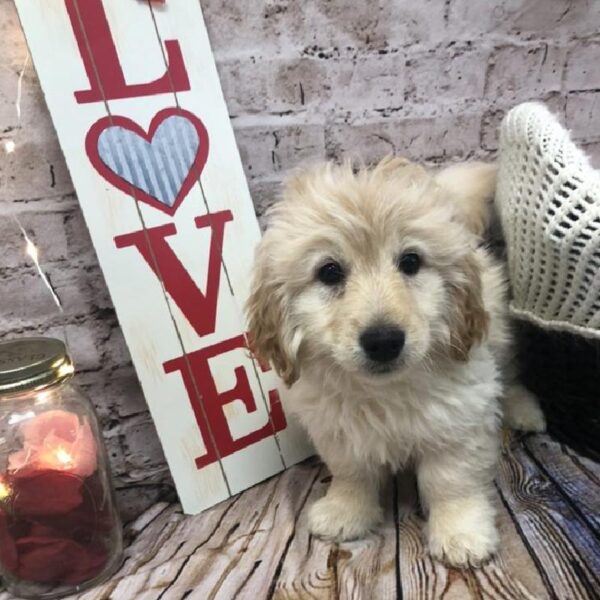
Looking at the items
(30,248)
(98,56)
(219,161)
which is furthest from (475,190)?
(30,248)

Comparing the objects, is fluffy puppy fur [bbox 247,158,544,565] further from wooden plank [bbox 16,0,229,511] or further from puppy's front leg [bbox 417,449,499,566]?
wooden plank [bbox 16,0,229,511]

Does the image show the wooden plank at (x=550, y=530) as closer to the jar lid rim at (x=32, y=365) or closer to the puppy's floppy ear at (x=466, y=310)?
the puppy's floppy ear at (x=466, y=310)

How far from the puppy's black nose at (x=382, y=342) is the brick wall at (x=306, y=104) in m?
0.58

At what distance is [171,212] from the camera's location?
125cm

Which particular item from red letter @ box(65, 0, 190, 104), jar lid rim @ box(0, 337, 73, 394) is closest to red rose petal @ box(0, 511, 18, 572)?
jar lid rim @ box(0, 337, 73, 394)

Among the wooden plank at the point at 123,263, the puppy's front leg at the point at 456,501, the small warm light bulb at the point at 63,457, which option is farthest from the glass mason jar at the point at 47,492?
the puppy's front leg at the point at 456,501

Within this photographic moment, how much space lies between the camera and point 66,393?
1.13 meters

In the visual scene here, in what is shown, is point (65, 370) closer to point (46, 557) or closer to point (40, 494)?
point (40, 494)

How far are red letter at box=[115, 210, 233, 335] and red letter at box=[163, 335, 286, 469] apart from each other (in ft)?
0.18

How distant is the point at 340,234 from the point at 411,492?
57 cm

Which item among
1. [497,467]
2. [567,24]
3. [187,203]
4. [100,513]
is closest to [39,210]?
[187,203]

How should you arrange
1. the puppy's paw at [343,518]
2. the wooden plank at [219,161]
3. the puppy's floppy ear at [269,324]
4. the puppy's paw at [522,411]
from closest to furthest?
the puppy's floppy ear at [269,324], the puppy's paw at [343,518], the wooden plank at [219,161], the puppy's paw at [522,411]

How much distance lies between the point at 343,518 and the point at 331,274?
44 cm

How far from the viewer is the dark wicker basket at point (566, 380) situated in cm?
118
